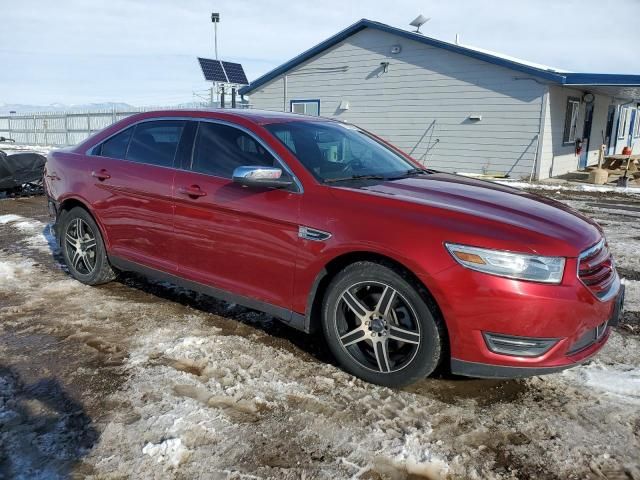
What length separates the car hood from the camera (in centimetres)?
272

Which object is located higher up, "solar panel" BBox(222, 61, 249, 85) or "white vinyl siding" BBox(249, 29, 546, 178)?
"solar panel" BBox(222, 61, 249, 85)

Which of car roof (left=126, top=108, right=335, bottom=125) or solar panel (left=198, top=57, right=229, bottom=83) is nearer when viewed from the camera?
car roof (left=126, top=108, right=335, bottom=125)

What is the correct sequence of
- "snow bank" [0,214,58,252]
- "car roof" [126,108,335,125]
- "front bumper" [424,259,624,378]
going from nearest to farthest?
"front bumper" [424,259,624,378] < "car roof" [126,108,335,125] < "snow bank" [0,214,58,252]

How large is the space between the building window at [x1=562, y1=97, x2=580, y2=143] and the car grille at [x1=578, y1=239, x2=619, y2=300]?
46.1ft

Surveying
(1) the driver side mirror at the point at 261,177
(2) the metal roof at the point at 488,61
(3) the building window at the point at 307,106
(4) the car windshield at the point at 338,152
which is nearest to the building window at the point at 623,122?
(2) the metal roof at the point at 488,61

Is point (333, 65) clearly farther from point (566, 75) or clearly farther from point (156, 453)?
point (156, 453)

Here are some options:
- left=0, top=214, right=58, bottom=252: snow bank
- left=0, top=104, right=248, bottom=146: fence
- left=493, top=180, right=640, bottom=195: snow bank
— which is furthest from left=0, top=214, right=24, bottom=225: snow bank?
left=0, top=104, right=248, bottom=146: fence

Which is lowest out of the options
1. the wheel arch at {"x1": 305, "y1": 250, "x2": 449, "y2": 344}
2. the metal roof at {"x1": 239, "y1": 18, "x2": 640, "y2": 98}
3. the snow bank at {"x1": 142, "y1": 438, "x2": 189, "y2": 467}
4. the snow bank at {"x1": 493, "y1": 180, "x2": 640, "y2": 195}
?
the snow bank at {"x1": 142, "y1": 438, "x2": 189, "y2": 467}

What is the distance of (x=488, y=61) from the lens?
14258 millimetres

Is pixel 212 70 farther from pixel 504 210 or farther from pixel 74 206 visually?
pixel 504 210

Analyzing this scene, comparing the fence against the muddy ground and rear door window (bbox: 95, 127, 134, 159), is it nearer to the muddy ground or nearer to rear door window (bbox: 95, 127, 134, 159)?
rear door window (bbox: 95, 127, 134, 159)

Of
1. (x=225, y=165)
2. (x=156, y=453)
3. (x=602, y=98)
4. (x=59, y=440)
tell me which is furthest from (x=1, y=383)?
(x=602, y=98)

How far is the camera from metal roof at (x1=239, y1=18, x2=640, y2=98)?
13.2 metres

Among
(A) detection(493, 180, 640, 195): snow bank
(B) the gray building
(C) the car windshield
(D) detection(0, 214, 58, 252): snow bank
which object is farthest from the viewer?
(B) the gray building
